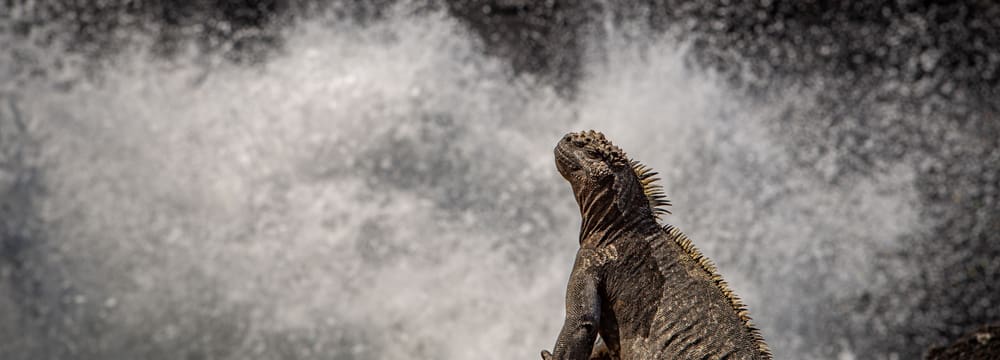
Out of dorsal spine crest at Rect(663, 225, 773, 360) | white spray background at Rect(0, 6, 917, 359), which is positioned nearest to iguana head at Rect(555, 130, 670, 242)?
dorsal spine crest at Rect(663, 225, 773, 360)

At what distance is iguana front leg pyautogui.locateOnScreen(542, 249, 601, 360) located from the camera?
11.3ft

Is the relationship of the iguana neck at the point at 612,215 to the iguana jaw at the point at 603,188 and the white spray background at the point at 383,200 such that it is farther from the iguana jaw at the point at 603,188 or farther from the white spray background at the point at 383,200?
the white spray background at the point at 383,200

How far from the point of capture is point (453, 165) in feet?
→ 27.0

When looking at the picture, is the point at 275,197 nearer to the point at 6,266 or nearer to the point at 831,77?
the point at 6,266

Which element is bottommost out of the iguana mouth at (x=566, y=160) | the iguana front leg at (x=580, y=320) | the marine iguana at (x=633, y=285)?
the iguana front leg at (x=580, y=320)

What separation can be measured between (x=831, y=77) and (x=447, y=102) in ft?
12.1

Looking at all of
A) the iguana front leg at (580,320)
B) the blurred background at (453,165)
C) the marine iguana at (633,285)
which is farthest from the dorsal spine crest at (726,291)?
the blurred background at (453,165)

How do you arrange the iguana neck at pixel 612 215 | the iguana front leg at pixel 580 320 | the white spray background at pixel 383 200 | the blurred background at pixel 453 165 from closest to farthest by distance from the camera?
the iguana front leg at pixel 580 320
the iguana neck at pixel 612 215
the white spray background at pixel 383 200
the blurred background at pixel 453 165

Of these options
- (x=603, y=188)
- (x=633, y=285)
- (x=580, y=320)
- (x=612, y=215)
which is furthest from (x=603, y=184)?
(x=580, y=320)

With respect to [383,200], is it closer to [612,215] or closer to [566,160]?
[566,160]

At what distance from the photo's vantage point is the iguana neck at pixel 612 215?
12.0ft

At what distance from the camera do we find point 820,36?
959 cm

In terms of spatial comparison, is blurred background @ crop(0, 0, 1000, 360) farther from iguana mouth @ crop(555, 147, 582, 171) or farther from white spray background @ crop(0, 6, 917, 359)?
iguana mouth @ crop(555, 147, 582, 171)

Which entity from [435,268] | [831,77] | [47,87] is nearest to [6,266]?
[47,87]
